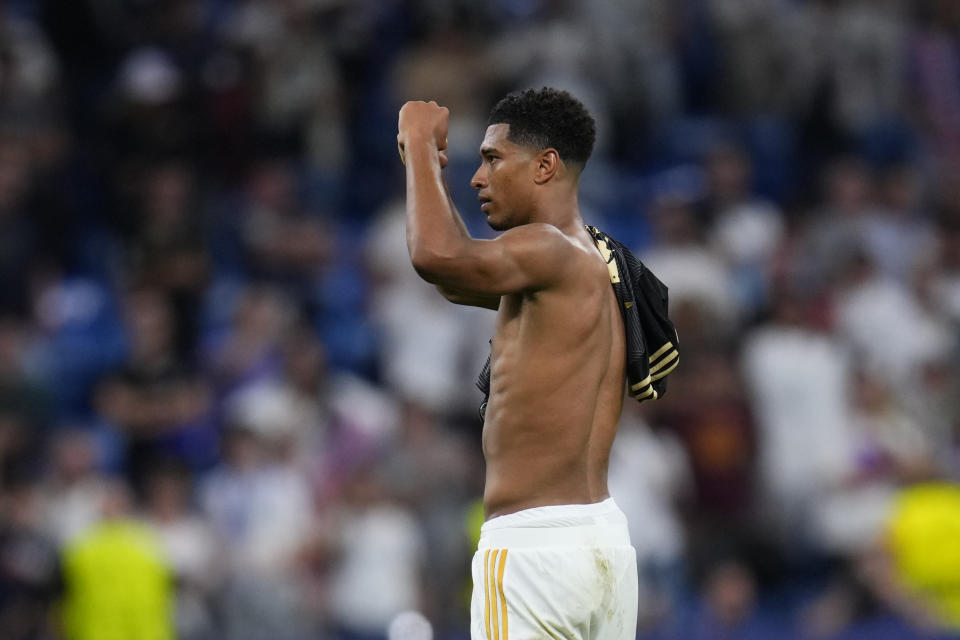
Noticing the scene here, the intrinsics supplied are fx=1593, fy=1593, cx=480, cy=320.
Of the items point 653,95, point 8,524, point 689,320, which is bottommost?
point 8,524

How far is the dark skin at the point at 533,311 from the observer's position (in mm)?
4387

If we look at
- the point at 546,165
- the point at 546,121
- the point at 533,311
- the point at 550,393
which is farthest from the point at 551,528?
the point at 546,121

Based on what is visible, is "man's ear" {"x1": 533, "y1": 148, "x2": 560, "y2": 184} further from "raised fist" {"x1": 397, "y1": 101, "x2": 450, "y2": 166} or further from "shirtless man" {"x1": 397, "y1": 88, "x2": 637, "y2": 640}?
"raised fist" {"x1": 397, "y1": 101, "x2": 450, "y2": 166}

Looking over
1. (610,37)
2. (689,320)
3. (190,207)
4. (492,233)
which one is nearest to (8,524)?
(190,207)

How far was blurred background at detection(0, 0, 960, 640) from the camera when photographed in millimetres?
9289

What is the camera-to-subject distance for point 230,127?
12.0 m

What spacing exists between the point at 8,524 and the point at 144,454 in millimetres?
968

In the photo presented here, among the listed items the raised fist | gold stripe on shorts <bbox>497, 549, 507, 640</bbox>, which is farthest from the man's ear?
gold stripe on shorts <bbox>497, 549, 507, 640</bbox>

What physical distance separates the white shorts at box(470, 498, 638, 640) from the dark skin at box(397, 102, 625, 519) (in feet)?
0.19

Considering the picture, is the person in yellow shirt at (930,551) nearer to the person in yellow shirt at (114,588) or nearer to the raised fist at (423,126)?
the person in yellow shirt at (114,588)

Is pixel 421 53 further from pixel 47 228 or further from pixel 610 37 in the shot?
pixel 47 228

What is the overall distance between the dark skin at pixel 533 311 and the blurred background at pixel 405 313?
12.5ft

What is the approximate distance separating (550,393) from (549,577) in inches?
20.3

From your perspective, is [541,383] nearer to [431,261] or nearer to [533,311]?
[533,311]
